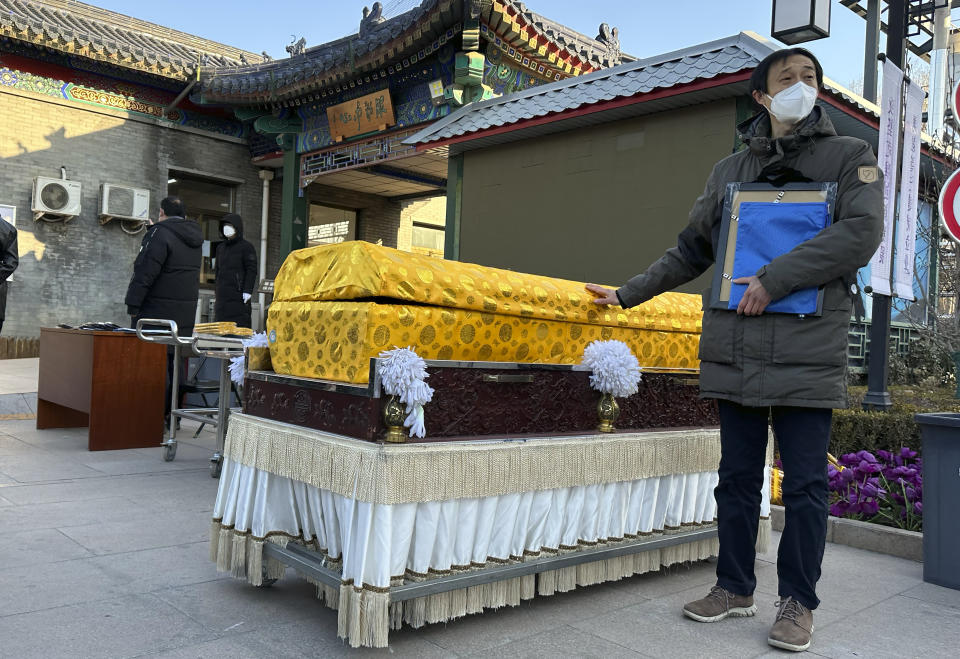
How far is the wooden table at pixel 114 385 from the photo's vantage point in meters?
5.29

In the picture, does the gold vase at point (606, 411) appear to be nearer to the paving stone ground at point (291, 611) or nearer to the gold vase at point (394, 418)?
the paving stone ground at point (291, 611)

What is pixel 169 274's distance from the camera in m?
6.15

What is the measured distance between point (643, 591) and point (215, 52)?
15.3 meters

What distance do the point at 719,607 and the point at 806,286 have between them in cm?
114

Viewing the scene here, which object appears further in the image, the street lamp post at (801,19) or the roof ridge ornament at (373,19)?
the roof ridge ornament at (373,19)

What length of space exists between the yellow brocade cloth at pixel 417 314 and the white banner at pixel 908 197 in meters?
3.33

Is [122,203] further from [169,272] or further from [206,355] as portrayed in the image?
[206,355]

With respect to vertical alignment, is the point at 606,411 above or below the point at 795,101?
below

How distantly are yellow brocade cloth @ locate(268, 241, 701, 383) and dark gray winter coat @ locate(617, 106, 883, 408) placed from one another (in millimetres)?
555

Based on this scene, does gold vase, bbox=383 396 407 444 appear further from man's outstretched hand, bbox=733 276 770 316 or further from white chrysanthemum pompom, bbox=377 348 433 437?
man's outstretched hand, bbox=733 276 770 316

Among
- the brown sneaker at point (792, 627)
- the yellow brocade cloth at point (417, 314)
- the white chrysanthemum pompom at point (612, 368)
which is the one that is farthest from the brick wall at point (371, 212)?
the brown sneaker at point (792, 627)

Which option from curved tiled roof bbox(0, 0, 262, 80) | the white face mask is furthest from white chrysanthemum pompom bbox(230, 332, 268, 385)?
curved tiled roof bbox(0, 0, 262, 80)

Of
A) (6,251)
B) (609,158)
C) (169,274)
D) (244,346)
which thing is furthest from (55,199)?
(244,346)

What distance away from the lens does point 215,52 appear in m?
15.2
